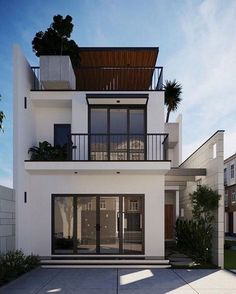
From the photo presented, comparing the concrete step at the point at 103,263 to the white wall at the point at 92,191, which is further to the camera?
the white wall at the point at 92,191


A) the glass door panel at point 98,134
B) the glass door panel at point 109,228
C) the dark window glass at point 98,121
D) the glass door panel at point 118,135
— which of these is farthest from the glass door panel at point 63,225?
the dark window glass at point 98,121

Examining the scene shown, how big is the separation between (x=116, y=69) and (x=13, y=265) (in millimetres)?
9682

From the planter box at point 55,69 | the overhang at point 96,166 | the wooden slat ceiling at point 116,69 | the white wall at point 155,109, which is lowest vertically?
the overhang at point 96,166

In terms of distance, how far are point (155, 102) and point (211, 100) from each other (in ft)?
8.90

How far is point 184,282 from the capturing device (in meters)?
10.3

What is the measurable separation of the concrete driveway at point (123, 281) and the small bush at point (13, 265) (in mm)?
222

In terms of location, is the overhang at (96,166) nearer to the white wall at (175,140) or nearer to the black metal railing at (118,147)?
A: the black metal railing at (118,147)

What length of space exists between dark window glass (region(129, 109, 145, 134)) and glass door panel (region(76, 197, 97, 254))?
3.26 m

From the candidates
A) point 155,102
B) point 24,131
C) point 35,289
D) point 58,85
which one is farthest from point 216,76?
point 35,289

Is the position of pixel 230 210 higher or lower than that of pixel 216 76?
lower

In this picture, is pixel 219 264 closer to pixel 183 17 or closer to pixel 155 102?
pixel 155 102

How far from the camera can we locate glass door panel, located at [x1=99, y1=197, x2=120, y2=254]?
13.8 metres

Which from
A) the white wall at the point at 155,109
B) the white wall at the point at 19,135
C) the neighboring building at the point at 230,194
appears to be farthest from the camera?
the neighboring building at the point at 230,194

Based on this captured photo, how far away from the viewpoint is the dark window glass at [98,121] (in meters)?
14.3
